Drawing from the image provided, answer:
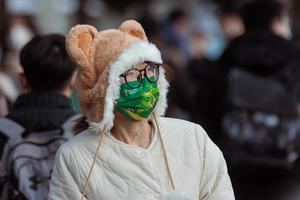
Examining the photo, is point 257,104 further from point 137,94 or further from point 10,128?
point 137,94

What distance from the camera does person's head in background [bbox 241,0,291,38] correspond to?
912cm

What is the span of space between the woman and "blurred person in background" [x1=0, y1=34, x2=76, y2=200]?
3.01ft

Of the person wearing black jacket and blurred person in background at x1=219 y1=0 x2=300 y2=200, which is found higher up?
the person wearing black jacket

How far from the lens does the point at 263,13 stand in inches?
360

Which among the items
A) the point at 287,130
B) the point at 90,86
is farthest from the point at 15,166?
the point at 287,130

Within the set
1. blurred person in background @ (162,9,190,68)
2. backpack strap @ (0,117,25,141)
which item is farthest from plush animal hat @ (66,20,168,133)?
blurred person in background @ (162,9,190,68)

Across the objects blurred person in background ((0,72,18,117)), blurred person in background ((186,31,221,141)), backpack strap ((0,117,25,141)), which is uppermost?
backpack strap ((0,117,25,141))

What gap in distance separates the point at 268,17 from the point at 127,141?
380 centimetres

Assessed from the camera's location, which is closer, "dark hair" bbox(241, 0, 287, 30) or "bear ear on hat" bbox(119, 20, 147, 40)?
"bear ear on hat" bbox(119, 20, 147, 40)

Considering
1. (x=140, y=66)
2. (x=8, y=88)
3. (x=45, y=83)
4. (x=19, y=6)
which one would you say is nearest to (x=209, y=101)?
(x=8, y=88)

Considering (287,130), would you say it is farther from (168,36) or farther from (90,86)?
(168,36)

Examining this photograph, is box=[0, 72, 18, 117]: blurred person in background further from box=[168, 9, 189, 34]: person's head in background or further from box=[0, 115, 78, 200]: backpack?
box=[168, 9, 189, 34]: person's head in background

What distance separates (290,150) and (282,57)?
666 mm

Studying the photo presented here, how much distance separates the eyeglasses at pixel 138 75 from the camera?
5.51m
